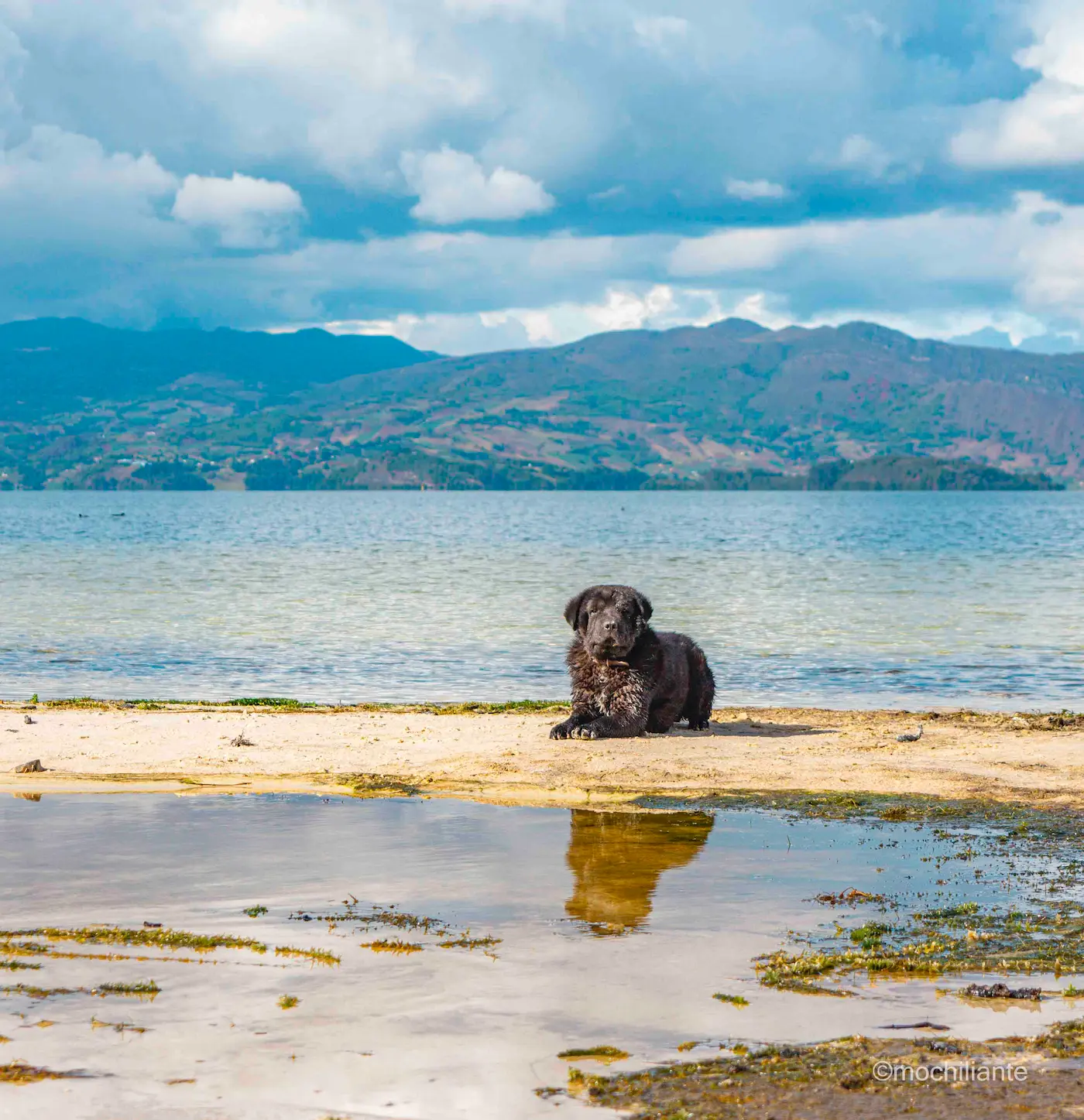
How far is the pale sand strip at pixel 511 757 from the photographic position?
595 inches

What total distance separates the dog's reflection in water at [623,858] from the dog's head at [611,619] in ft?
15.5

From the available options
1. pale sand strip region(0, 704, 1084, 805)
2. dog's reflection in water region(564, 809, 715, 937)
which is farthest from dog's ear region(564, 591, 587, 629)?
dog's reflection in water region(564, 809, 715, 937)

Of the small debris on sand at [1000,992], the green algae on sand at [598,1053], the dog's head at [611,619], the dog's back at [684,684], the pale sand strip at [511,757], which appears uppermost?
the dog's head at [611,619]

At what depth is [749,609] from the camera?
46.6 meters

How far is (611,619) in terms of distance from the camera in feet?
60.3

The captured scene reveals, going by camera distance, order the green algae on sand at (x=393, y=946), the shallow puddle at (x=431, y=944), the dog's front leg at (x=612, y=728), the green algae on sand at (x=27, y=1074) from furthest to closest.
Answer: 1. the dog's front leg at (x=612, y=728)
2. the green algae on sand at (x=393, y=946)
3. the shallow puddle at (x=431, y=944)
4. the green algae on sand at (x=27, y=1074)

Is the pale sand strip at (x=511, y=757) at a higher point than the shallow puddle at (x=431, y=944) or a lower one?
higher

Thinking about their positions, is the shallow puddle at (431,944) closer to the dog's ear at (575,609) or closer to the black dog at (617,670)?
the black dog at (617,670)

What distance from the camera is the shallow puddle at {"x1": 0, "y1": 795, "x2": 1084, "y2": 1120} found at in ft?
Result: 21.9

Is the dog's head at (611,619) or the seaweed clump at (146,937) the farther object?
the dog's head at (611,619)

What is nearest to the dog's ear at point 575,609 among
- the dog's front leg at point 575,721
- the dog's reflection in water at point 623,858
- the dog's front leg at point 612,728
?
the dog's front leg at point 575,721

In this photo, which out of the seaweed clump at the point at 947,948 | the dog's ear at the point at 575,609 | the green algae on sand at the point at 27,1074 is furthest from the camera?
the dog's ear at the point at 575,609

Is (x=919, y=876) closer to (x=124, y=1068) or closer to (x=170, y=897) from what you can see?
(x=170, y=897)

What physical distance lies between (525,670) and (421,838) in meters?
18.0
